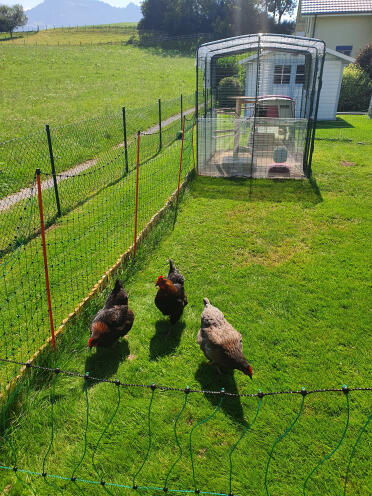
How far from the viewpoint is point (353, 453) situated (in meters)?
2.88

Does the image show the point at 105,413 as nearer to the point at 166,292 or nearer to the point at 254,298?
the point at 166,292

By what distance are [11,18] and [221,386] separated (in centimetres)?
6426

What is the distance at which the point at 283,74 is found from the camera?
1833cm

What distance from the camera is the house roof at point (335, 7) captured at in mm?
24188

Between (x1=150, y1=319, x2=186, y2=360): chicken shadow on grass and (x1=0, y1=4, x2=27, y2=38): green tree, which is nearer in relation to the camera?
(x1=150, y1=319, x2=186, y2=360): chicken shadow on grass

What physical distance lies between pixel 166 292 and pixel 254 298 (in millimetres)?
1436

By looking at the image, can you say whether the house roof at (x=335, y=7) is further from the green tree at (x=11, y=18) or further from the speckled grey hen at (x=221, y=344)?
the green tree at (x=11, y=18)

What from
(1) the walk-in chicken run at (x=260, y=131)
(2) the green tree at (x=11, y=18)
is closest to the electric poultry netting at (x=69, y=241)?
(1) the walk-in chicken run at (x=260, y=131)

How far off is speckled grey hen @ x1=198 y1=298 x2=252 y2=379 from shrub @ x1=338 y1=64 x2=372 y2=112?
24.6 metres

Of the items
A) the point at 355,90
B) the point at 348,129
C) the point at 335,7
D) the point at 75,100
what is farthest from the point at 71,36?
the point at 348,129

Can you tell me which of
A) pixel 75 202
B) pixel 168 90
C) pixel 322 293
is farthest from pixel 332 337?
pixel 168 90

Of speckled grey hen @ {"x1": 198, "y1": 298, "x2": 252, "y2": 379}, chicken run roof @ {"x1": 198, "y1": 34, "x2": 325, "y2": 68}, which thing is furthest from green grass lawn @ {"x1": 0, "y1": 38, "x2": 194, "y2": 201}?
speckled grey hen @ {"x1": 198, "y1": 298, "x2": 252, "y2": 379}

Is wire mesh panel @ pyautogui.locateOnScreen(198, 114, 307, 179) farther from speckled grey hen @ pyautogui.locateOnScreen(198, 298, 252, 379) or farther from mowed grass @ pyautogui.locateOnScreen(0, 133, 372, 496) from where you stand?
speckled grey hen @ pyautogui.locateOnScreen(198, 298, 252, 379)

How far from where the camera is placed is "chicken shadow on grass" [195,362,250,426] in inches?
128
